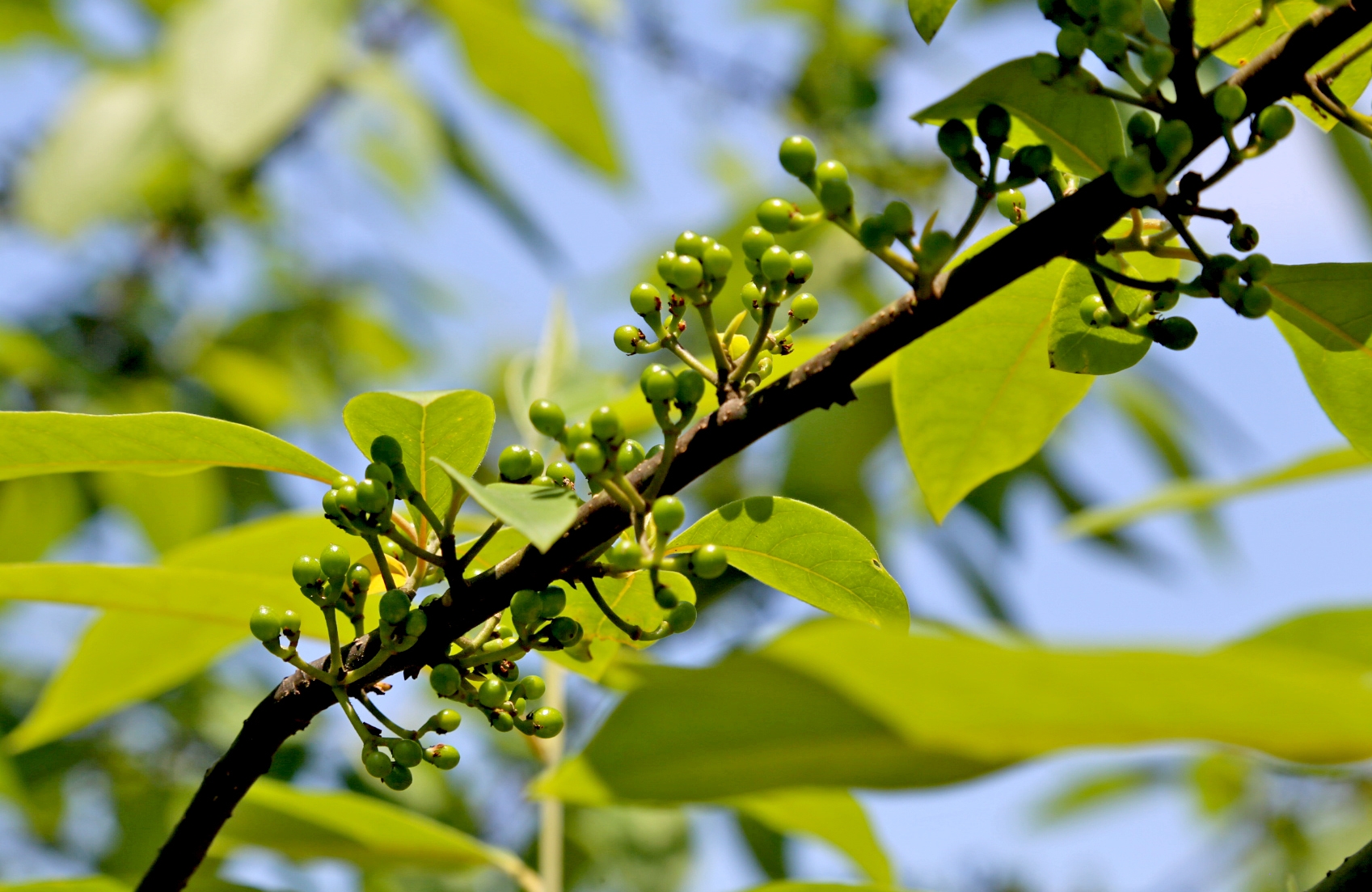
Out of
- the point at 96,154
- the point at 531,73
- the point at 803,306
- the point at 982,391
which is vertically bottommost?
the point at 982,391

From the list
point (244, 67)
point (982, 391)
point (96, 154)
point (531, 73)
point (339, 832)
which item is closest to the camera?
point (982, 391)

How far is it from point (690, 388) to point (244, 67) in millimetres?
2615

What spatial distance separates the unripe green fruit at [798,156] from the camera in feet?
2.43

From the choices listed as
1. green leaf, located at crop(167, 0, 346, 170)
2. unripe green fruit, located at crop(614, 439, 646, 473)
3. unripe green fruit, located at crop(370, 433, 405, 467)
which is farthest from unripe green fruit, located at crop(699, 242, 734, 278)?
green leaf, located at crop(167, 0, 346, 170)

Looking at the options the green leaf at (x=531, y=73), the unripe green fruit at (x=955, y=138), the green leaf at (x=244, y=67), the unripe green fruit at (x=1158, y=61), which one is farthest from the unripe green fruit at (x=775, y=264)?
the green leaf at (x=531, y=73)

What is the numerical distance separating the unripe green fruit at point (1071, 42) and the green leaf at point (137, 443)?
0.55 metres

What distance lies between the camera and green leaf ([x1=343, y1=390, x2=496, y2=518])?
2.63ft

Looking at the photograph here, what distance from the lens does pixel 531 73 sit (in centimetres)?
323

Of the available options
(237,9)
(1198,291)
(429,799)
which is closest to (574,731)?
(429,799)

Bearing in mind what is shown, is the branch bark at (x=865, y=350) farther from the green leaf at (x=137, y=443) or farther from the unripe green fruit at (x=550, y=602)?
the green leaf at (x=137, y=443)

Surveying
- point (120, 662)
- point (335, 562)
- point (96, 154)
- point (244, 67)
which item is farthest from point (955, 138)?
point (96, 154)

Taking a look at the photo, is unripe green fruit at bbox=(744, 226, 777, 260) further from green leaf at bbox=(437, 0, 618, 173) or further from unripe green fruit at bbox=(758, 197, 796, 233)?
green leaf at bbox=(437, 0, 618, 173)

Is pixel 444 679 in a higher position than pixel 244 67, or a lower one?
lower

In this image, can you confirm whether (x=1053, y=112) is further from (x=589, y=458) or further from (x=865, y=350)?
(x=589, y=458)
